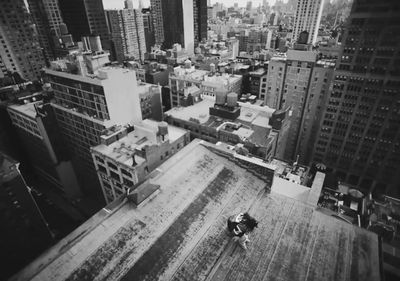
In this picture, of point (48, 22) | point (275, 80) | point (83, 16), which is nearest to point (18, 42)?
point (83, 16)

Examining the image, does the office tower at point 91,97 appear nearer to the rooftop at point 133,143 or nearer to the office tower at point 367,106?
the rooftop at point 133,143

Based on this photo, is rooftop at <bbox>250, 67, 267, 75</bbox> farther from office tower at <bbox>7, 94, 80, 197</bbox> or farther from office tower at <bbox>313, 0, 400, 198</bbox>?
office tower at <bbox>7, 94, 80, 197</bbox>

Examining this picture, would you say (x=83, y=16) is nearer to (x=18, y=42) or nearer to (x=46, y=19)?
(x=46, y=19)

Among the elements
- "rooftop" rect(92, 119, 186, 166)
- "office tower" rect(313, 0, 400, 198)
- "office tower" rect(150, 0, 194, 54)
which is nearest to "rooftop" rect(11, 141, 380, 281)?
"rooftop" rect(92, 119, 186, 166)

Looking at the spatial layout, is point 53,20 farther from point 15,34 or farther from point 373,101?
point 373,101

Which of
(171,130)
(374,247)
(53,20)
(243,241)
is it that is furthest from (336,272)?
(53,20)
